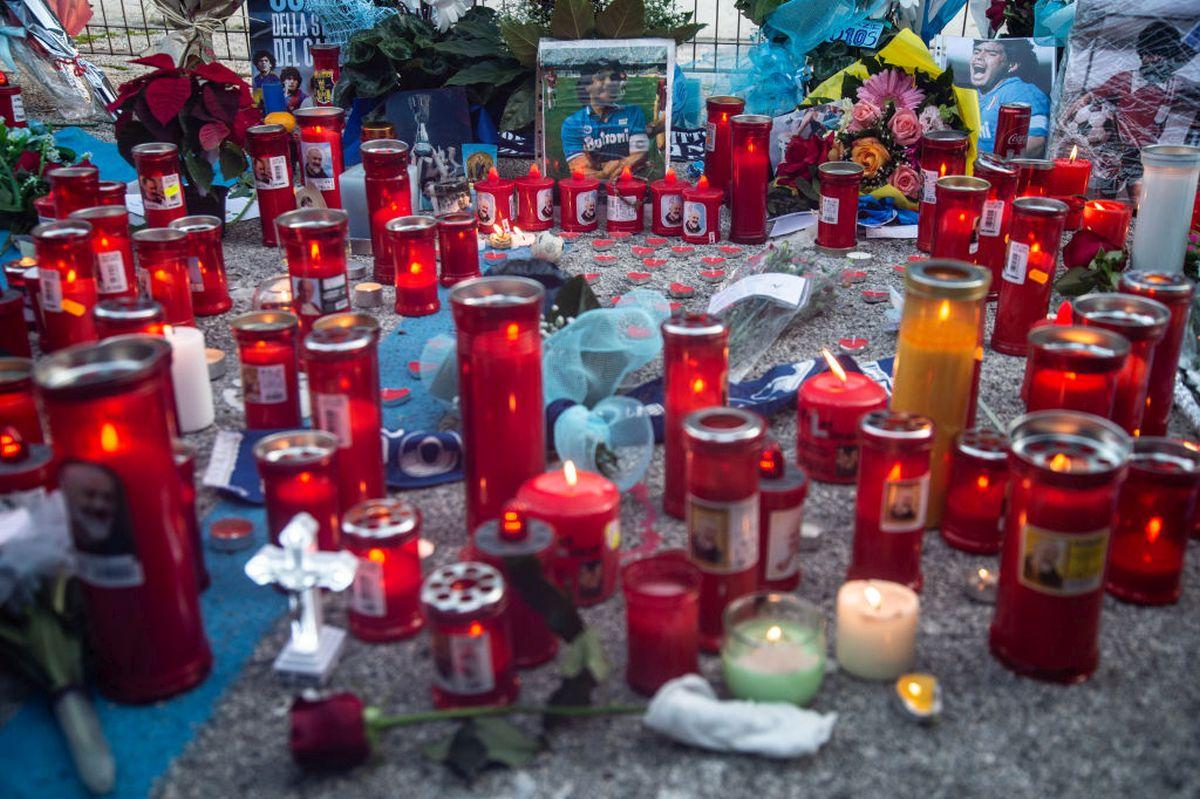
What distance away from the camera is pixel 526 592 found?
1833 millimetres

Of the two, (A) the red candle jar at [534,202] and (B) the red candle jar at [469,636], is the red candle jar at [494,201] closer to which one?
(A) the red candle jar at [534,202]

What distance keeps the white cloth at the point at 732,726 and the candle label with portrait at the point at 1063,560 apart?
0.41 m

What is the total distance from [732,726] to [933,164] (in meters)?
2.69

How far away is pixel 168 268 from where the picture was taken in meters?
3.16

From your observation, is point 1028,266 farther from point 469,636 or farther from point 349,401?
point 469,636

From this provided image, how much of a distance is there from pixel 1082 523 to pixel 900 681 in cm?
37

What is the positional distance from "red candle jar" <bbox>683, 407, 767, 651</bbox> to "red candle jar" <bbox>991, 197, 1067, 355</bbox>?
56.7 inches

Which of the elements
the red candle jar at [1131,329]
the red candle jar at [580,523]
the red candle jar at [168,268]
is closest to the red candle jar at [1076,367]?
the red candle jar at [1131,329]

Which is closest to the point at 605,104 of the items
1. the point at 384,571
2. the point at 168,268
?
the point at 168,268

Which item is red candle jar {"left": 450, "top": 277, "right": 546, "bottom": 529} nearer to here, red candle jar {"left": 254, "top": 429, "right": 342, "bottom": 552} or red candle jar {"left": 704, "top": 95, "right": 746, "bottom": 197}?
red candle jar {"left": 254, "top": 429, "right": 342, "bottom": 552}

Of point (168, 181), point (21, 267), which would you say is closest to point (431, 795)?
point (21, 267)

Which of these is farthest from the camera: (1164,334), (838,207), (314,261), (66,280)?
(838,207)

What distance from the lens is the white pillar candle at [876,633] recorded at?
6.22 ft

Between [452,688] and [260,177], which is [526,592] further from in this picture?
[260,177]
